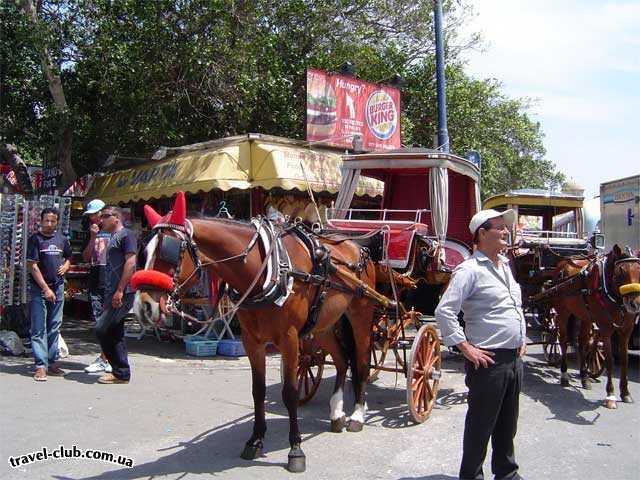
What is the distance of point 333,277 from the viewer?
5.36 metres

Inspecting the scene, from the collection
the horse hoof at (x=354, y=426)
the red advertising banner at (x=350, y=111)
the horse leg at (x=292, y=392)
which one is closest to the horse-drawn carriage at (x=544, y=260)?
the horse hoof at (x=354, y=426)

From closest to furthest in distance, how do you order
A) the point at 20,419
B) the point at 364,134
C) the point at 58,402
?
the point at 20,419 → the point at 58,402 → the point at 364,134

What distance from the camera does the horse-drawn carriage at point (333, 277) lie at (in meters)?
4.37

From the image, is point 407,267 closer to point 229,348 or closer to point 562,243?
point 229,348

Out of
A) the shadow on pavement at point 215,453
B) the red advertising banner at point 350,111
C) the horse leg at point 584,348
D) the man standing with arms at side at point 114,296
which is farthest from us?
the red advertising banner at point 350,111

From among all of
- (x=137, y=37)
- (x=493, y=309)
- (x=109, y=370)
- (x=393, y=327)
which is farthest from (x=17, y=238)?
(x=493, y=309)

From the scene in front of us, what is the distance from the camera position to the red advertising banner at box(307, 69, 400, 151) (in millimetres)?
11609

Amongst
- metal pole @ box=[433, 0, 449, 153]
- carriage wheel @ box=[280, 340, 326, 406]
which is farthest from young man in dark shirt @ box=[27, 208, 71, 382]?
metal pole @ box=[433, 0, 449, 153]

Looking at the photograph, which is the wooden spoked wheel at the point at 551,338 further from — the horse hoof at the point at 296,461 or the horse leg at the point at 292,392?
the horse hoof at the point at 296,461

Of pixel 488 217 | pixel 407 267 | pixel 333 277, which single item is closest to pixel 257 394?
pixel 333 277

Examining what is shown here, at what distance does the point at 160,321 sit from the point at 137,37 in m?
8.14

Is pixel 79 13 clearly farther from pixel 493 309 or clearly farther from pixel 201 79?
pixel 493 309

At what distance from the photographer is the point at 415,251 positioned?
6723mm

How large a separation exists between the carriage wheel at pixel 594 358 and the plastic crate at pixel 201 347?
5.09 m
